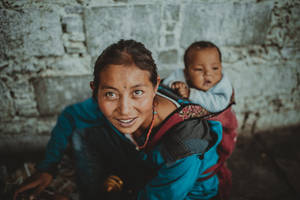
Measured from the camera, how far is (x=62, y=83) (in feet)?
7.33

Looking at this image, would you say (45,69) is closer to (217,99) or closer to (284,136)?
(217,99)

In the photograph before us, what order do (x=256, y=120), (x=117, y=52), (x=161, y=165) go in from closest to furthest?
(x=117, y=52) < (x=161, y=165) < (x=256, y=120)

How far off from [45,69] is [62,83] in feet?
0.69

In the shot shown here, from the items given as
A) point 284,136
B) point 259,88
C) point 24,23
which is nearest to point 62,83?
point 24,23

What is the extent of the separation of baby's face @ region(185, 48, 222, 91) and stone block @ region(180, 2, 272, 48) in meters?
0.46

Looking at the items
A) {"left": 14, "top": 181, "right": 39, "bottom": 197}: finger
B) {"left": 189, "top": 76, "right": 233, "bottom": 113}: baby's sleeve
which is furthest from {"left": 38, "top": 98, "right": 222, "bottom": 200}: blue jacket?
{"left": 189, "top": 76, "right": 233, "bottom": 113}: baby's sleeve

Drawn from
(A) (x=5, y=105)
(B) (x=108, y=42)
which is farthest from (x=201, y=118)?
(A) (x=5, y=105)

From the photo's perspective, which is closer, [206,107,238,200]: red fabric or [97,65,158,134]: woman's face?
[97,65,158,134]: woman's face

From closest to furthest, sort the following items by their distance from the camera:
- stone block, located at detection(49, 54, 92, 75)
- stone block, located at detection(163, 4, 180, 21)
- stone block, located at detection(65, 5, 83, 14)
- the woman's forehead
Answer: the woman's forehead → stone block, located at detection(65, 5, 83, 14) → stone block, located at detection(163, 4, 180, 21) → stone block, located at detection(49, 54, 92, 75)

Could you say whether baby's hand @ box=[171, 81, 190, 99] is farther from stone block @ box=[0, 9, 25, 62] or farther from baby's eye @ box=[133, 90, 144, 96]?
stone block @ box=[0, 9, 25, 62]

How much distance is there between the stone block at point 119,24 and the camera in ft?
6.31

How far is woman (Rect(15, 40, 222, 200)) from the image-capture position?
121 cm

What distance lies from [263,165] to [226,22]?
1.76 metres

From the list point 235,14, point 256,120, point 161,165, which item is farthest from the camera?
point 256,120
